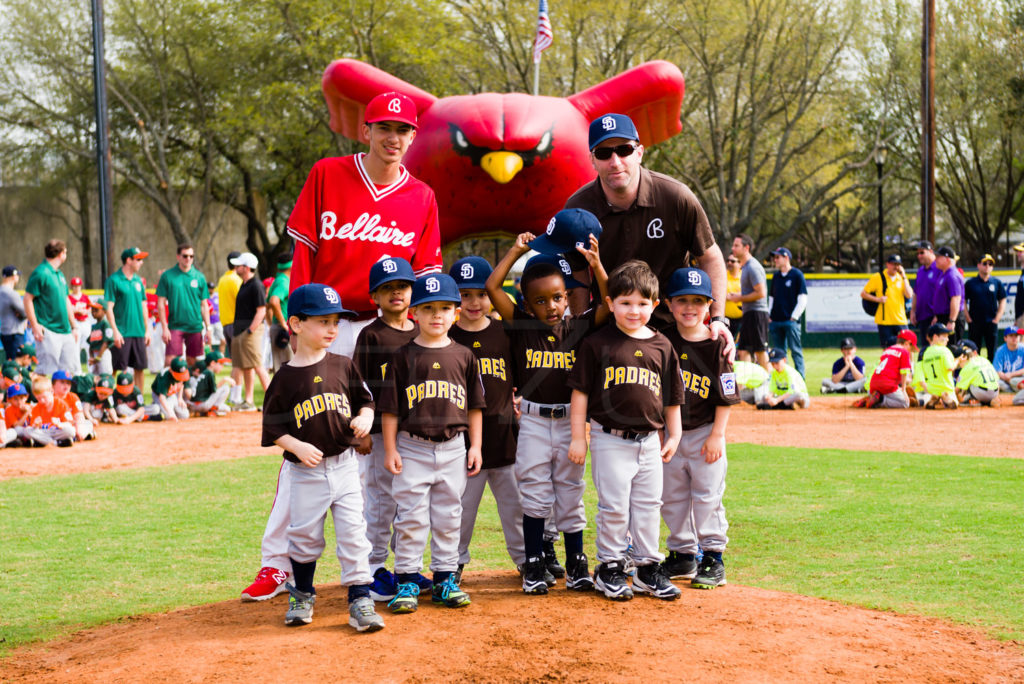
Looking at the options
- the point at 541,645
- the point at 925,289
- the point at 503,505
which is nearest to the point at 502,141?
the point at 503,505

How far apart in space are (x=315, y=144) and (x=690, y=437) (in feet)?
82.5

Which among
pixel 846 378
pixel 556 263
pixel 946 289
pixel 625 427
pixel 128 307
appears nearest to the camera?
pixel 625 427

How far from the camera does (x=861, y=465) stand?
801 cm

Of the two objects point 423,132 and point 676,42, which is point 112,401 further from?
point 676,42

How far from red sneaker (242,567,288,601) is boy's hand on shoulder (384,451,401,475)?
30.0 inches

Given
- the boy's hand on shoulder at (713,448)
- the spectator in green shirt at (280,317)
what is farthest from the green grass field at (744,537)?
the spectator in green shirt at (280,317)

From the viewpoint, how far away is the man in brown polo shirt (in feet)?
15.0

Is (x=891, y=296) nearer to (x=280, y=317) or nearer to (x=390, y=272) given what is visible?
(x=280, y=317)

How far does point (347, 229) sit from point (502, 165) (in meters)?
3.74

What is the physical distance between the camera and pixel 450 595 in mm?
4203

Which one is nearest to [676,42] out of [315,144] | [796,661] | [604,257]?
[315,144]

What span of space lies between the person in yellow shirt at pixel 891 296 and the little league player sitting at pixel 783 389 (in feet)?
8.25

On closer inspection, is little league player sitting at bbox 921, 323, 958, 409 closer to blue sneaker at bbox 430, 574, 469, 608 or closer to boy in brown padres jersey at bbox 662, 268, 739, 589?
boy in brown padres jersey at bbox 662, 268, 739, 589

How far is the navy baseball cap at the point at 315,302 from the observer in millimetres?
4137
